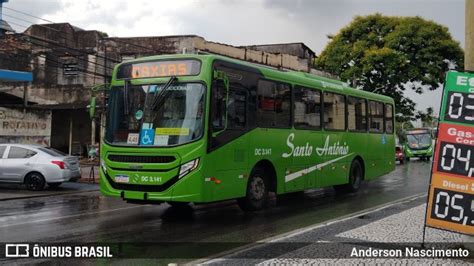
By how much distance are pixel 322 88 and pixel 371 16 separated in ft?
80.7

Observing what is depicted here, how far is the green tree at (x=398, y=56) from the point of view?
32.8 m

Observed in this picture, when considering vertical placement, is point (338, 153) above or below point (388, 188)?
above

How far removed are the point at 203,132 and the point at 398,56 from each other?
2652 cm

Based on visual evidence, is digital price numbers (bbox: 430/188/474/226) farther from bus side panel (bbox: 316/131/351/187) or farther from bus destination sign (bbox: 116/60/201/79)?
bus side panel (bbox: 316/131/351/187)

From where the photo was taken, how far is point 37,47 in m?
31.9

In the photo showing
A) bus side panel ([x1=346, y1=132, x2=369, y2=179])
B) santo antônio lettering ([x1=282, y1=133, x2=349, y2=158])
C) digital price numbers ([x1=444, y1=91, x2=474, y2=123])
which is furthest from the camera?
bus side panel ([x1=346, y1=132, x2=369, y2=179])

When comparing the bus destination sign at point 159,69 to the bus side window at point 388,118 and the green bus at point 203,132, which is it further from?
the bus side window at point 388,118

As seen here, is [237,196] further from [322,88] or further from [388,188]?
[388,188]

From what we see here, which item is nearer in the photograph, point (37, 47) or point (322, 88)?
point (322, 88)

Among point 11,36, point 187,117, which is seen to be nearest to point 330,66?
point 11,36

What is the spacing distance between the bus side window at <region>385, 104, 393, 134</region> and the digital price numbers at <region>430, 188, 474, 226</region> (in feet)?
37.6

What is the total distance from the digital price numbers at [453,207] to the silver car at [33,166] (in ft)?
40.9

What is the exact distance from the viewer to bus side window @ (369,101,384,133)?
16359 mm

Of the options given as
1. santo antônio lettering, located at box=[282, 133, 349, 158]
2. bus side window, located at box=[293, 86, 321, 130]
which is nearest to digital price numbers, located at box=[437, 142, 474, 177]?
santo antônio lettering, located at box=[282, 133, 349, 158]
